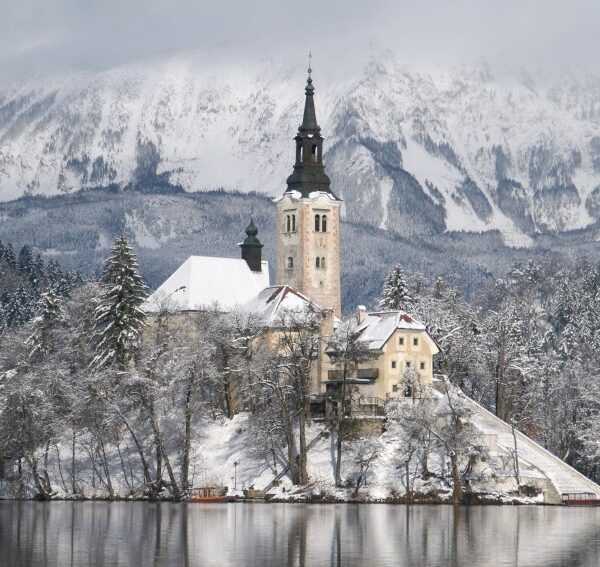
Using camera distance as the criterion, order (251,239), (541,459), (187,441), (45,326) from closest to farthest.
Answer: (187,441) → (541,459) → (45,326) → (251,239)

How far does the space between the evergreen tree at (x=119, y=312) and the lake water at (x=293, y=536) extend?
18617mm

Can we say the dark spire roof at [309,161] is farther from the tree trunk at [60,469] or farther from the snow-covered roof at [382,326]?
the tree trunk at [60,469]

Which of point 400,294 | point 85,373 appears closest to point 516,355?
point 400,294

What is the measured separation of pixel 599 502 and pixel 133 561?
48791 mm

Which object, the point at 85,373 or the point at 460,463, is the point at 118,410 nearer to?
the point at 85,373

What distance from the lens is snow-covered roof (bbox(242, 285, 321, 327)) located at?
131500mm

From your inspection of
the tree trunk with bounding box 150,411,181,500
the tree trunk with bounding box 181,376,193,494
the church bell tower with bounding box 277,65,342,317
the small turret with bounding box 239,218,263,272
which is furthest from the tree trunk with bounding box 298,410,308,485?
the small turret with bounding box 239,218,263,272

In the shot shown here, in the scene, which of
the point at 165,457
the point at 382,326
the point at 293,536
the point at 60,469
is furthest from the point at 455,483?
the point at 293,536

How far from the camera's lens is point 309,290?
479 feet

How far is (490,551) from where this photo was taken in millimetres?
77875

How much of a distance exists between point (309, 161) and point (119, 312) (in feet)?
95.7

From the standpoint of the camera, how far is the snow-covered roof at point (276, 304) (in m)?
132

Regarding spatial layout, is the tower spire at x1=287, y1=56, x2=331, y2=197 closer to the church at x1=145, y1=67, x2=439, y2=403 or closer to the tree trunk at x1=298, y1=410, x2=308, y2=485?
the church at x1=145, y1=67, x2=439, y2=403

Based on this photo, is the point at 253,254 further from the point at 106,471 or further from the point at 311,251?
the point at 106,471
